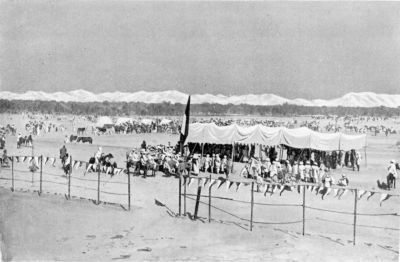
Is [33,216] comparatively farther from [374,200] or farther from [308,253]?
[374,200]

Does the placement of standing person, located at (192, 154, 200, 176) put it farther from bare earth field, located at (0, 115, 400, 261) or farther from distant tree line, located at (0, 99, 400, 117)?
distant tree line, located at (0, 99, 400, 117)

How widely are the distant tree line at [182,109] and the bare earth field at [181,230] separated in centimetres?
6757

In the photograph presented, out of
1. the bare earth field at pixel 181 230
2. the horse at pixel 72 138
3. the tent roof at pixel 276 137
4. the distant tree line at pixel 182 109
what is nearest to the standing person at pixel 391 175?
the bare earth field at pixel 181 230

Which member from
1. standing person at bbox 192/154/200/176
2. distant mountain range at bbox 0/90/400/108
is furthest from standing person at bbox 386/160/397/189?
distant mountain range at bbox 0/90/400/108

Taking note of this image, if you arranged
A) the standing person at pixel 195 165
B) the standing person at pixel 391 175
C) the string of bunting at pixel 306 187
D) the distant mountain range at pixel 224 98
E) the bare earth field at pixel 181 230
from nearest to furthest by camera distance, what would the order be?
the bare earth field at pixel 181 230 < the string of bunting at pixel 306 187 < the standing person at pixel 391 175 < the standing person at pixel 195 165 < the distant mountain range at pixel 224 98

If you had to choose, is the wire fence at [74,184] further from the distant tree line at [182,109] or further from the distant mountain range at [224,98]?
the distant mountain range at [224,98]

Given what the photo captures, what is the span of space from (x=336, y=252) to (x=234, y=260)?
268cm

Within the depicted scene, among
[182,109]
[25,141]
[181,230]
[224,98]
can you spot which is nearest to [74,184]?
[181,230]

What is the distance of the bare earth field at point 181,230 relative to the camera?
1024cm

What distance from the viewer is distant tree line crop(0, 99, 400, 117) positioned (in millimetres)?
91312

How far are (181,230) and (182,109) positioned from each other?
92.6m

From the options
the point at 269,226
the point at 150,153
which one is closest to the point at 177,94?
the point at 150,153

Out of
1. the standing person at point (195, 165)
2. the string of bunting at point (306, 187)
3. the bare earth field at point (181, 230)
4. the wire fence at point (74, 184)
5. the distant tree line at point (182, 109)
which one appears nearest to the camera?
the bare earth field at point (181, 230)

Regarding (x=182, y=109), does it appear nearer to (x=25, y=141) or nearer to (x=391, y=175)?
(x=25, y=141)
